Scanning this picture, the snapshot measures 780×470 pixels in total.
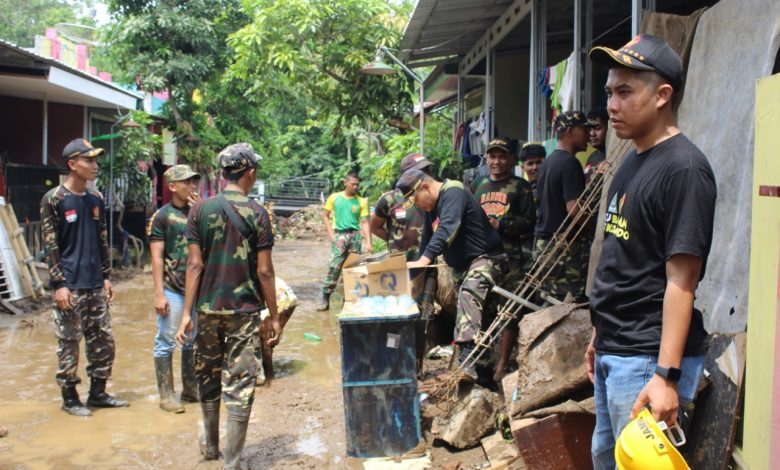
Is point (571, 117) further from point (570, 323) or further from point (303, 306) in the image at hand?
point (303, 306)

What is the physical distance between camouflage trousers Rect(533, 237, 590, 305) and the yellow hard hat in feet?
11.0

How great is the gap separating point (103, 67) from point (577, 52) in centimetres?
3969

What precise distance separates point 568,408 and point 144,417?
3.69m

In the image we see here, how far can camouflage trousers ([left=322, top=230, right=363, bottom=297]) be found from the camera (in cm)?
1092

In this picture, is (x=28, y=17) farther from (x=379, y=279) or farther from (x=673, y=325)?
(x=673, y=325)

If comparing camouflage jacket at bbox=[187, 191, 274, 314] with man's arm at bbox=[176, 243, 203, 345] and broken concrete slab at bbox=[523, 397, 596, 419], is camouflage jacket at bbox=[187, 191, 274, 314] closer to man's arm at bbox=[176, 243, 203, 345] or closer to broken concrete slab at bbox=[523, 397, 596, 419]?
man's arm at bbox=[176, 243, 203, 345]

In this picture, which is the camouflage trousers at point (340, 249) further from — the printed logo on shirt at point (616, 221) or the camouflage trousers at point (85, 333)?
the printed logo on shirt at point (616, 221)

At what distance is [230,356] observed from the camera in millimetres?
4879

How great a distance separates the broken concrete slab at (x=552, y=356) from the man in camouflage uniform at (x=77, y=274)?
3687 millimetres

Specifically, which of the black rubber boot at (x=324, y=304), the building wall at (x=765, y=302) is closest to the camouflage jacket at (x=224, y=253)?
the building wall at (x=765, y=302)

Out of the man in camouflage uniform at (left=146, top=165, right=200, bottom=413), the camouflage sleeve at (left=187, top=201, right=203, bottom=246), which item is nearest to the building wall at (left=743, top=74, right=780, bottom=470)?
the camouflage sleeve at (left=187, top=201, right=203, bottom=246)

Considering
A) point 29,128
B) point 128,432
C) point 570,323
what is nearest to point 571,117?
point 570,323

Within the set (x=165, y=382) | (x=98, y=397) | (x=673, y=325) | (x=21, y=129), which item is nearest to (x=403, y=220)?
(x=165, y=382)

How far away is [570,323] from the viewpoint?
15.3ft
